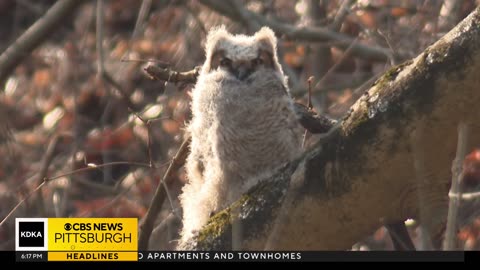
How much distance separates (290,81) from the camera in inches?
226

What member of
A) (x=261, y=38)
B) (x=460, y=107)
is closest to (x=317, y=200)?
(x=460, y=107)

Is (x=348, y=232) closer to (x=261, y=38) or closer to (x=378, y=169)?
(x=378, y=169)

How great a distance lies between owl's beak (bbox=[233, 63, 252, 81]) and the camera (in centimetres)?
416

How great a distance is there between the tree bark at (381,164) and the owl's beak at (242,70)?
4.58 feet

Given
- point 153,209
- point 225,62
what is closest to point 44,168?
point 153,209

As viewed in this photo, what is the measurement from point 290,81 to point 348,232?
312 centimetres

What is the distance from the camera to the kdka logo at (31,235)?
10.8 feet

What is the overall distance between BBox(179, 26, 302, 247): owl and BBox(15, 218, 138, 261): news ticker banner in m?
0.64

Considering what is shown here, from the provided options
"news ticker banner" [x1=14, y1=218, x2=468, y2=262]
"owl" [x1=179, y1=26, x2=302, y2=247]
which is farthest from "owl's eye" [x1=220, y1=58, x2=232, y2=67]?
"news ticker banner" [x1=14, y1=218, x2=468, y2=262]

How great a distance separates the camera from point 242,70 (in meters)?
4.17

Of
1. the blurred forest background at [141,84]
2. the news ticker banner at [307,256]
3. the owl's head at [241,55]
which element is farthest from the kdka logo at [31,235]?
the owl's head at [241,55]

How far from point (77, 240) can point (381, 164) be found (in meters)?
1.26

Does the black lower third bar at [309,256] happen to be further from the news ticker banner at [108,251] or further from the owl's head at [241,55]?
the owl's head at [241,55]

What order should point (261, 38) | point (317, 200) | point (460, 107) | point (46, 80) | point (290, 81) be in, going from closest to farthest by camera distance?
point (460, 107)
point (317, 200)
point (261, 38)
point (290, 81)
point (46, 80)
